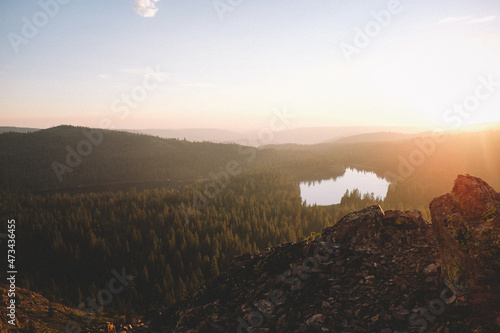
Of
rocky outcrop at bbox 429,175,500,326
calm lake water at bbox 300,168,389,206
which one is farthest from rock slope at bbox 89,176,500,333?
calm lake water at bbox 300,168,389,206

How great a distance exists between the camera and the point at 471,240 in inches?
384

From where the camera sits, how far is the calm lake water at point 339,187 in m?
132

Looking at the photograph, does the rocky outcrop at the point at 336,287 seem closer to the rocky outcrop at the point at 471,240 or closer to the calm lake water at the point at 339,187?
Result: the rocky outcrop at the point at 471,240

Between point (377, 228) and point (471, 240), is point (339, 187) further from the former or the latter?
point (471, 240)

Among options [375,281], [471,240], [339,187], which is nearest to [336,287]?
[375,281]

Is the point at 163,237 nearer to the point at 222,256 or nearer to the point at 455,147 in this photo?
the point at 222,256

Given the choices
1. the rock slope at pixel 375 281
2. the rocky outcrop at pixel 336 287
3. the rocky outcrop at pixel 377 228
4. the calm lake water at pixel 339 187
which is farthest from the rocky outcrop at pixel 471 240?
the calm lake water at pixel 339 187

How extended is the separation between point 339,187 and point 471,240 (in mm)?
152816

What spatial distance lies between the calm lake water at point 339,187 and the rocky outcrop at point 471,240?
114726mm

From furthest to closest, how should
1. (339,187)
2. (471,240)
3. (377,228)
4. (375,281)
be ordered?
(339,187) → (377,228) → (375,281) → (471,240)

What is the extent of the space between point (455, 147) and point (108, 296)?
717 feet

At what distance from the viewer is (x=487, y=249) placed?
920cm

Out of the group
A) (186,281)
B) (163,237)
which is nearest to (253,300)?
(186,281)

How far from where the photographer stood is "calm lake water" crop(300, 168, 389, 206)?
132 metres
